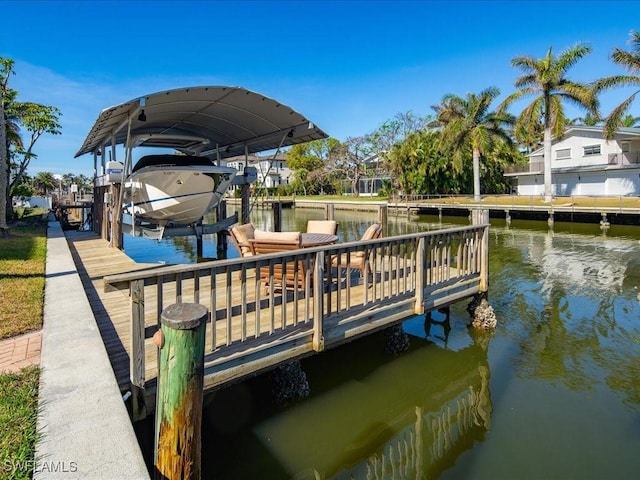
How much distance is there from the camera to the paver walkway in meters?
3.49

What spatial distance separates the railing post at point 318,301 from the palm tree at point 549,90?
2911 centimetres

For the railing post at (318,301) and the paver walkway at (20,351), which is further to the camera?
the railing post at (318,301)

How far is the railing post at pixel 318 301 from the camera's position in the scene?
4.08m

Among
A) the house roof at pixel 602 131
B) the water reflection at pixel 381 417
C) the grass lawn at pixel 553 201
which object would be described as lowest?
the water reflection at pixel 381 417

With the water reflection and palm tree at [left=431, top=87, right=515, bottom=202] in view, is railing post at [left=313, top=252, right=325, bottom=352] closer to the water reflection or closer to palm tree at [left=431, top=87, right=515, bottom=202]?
the water reflection

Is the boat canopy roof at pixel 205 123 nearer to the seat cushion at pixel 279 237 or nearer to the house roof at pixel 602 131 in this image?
the seat cushion at pixel 279 237

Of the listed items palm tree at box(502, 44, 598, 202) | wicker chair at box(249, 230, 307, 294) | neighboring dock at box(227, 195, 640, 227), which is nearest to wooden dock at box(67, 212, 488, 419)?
wicker chair at box(249, 230, 307, 294)

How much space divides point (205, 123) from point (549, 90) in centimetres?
2737

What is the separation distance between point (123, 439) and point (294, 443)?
6.55 feet

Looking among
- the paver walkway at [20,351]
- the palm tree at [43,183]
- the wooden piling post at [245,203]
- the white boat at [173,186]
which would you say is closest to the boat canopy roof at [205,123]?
the white boat at [173,186]

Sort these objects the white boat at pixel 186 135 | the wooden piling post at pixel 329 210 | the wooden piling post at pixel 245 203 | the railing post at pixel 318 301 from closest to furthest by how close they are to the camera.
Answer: the railing post at pixel 318 301, the white boat at pixel 186 135, the wooden piling post at pixel 329 210, the wooden piling post at pixel 245 203

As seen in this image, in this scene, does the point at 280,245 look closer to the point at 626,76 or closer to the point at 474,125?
the point at 626,76

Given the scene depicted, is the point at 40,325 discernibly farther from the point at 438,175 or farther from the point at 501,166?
the point at 501,166

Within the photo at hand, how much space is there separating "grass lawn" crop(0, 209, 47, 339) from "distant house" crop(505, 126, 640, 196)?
3573 centimetres
